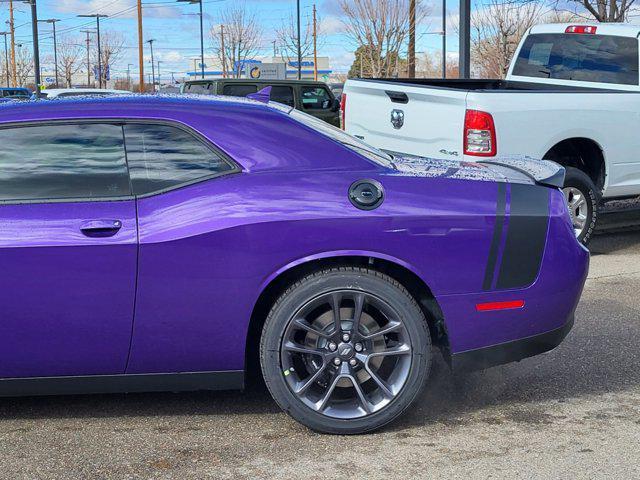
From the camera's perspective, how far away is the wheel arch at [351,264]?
3.89 m

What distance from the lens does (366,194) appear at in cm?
394

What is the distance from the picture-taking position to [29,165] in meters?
3.98

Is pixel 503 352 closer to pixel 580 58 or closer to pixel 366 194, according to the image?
pixel 366 194

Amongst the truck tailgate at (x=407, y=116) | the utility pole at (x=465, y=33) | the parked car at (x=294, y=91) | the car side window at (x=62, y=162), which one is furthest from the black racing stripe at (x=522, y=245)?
the parked car at (x=294, y=91)

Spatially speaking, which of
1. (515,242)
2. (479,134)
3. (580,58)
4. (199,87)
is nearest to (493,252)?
(515,242)

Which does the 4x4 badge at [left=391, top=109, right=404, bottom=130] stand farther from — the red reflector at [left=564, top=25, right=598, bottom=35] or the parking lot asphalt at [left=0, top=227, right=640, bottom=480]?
the parking lot asphalt at [left=0, top=227, right=640, bottom=480]

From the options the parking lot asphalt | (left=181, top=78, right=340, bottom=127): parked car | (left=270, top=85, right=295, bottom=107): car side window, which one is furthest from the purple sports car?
(left=270, top=85, right=295, bottom=107): car side window

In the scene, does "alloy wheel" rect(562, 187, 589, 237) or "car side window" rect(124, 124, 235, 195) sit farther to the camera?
"alloy wheel" rect(562, 187, 589, 237)

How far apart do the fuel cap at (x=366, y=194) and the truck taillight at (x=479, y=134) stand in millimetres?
3799

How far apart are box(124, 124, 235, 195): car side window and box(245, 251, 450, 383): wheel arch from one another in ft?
1.81

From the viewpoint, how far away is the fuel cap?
12.8 ft

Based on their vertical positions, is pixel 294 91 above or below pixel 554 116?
above

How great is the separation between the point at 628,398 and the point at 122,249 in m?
2.65

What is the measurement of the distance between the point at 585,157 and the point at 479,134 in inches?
70.1
